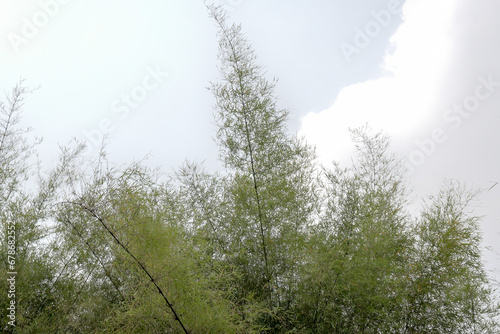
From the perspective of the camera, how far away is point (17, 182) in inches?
216

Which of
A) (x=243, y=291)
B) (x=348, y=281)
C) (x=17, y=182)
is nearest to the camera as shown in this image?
(x=348, y=281)

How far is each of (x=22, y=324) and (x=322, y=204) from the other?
12.3 feet

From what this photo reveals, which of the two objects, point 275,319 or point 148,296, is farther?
point 275,319

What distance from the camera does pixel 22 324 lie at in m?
4.32

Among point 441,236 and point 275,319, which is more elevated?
point 441,236

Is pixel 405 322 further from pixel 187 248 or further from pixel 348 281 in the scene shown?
pixel 187 248

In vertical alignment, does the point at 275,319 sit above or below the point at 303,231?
below

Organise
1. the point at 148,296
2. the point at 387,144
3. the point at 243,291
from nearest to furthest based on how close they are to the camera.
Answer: the point at 148,296 < the point at 243,291 < the point at 387,144

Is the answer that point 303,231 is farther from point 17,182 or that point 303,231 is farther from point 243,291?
point 17,182

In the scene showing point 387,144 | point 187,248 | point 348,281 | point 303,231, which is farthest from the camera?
point 387,144

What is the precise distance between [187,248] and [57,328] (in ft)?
5.82

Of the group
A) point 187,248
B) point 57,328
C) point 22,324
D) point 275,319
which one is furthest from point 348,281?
point 22,324

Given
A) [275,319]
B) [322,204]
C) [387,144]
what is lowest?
[275,319]

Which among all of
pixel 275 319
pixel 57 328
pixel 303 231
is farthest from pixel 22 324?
pixel 303 231
